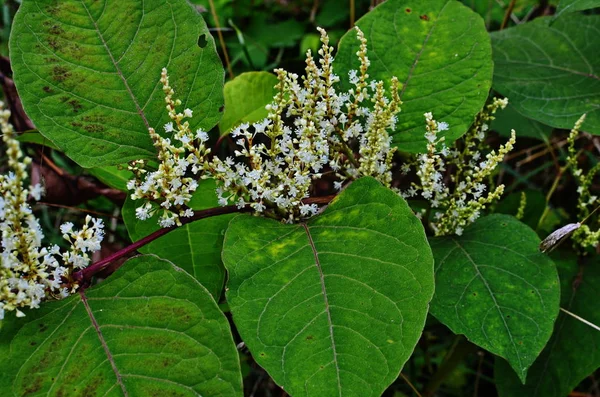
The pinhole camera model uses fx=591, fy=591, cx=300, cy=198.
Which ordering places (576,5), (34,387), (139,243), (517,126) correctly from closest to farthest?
(34,387), (139,243), (576,5), (517,126)

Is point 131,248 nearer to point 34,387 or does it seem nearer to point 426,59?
point 34,387

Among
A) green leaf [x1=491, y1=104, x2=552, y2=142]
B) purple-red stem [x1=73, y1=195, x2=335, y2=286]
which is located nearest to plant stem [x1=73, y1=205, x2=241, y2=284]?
purple-red stem [x1=73, y1=195, x2=335, y2=286]

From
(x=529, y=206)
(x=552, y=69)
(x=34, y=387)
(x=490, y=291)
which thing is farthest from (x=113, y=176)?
(x=552, y=69)

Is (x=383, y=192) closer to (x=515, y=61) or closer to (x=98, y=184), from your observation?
(x=515, y=61)

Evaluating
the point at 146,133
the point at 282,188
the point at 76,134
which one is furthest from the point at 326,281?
the point at 76,134

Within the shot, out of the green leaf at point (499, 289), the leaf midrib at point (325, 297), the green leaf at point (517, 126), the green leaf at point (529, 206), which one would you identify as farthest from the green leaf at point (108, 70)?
the green leaf at point (517, 126)
